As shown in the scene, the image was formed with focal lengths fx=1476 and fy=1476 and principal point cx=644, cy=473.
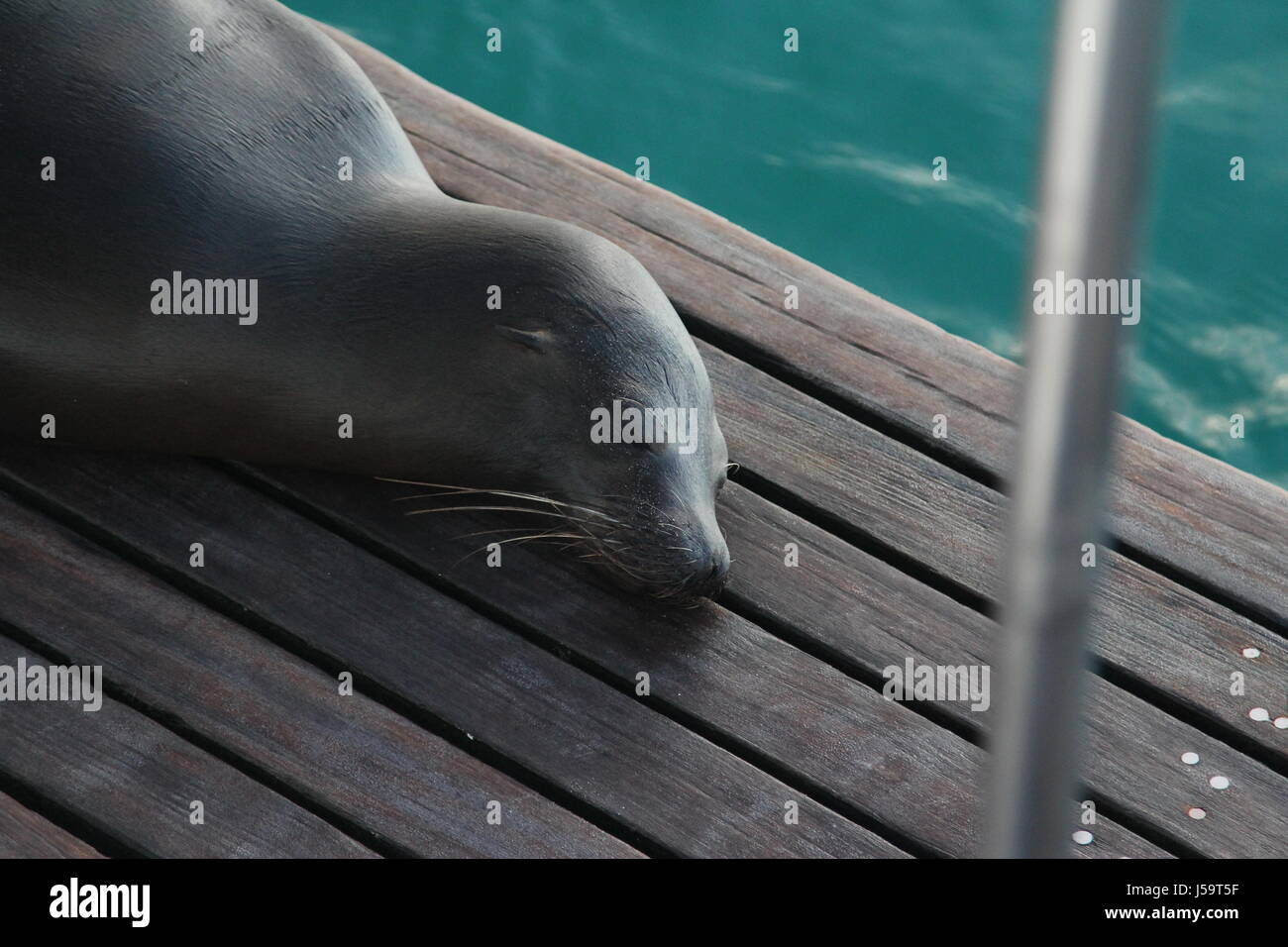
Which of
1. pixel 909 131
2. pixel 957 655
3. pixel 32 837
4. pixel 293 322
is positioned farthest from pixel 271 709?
pixel 909 131

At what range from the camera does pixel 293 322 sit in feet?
8.41

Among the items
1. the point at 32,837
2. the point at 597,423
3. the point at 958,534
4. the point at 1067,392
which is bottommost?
the point at 32,837

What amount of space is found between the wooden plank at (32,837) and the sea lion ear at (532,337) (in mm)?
1039

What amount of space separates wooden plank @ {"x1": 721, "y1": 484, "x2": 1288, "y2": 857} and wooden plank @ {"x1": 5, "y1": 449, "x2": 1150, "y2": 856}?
0.10 meters

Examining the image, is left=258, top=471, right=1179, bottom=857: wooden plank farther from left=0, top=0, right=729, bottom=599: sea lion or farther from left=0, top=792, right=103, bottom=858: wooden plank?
left=0, top=792, right=103, bottom=858: wooden plank

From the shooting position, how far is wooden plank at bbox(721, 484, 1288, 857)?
7.55 ft

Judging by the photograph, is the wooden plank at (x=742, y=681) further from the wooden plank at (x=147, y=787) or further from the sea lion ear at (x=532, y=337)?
the wooden plank at (x=147, y=787)

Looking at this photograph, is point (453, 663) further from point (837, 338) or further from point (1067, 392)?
point (1067, 392)

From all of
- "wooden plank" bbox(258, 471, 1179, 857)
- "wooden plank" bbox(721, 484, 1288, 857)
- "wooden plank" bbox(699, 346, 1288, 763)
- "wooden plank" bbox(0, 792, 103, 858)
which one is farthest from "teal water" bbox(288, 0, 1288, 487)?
"wooden plank" bbox(0, 792, 103, 858)

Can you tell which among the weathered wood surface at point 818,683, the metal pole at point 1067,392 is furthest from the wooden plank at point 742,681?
the metal pole at point 1067,392

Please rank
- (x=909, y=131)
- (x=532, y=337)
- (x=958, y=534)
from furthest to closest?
(x=909, y=131) → (x=958, y=534) → (x=532, y=337)

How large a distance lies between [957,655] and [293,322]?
128 centimetres

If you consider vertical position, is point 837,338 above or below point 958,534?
above
